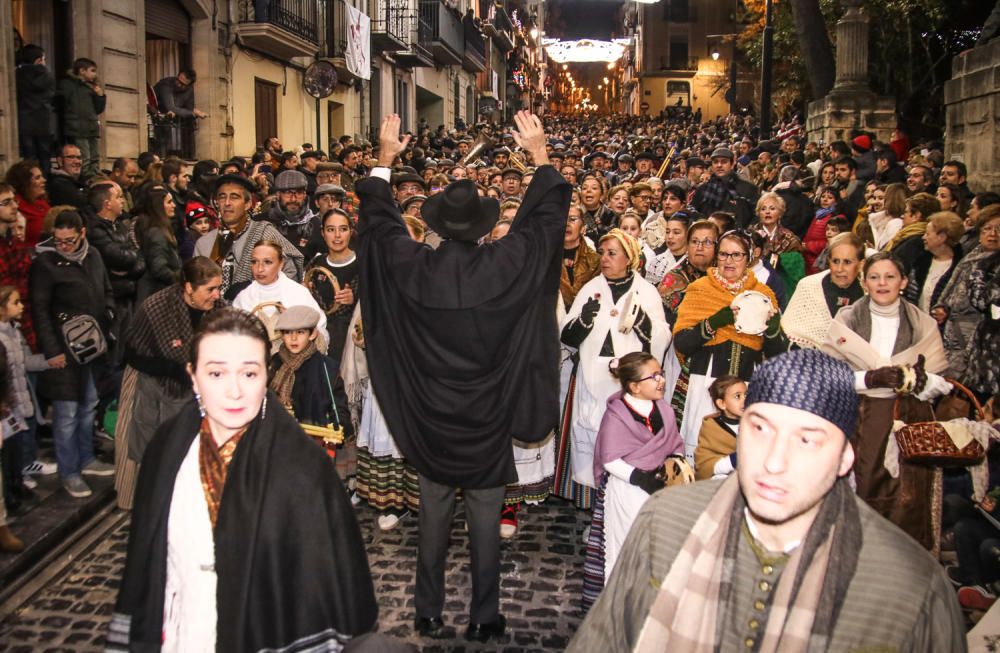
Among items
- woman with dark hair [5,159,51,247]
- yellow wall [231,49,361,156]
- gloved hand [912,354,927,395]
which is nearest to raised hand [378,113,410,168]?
gloved hand [912,354,927,395]

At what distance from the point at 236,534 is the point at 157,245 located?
508cm

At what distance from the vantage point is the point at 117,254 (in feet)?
22.4

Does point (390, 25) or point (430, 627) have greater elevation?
point (390, 25)

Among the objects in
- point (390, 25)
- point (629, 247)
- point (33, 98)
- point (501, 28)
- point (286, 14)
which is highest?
point (501, 28)

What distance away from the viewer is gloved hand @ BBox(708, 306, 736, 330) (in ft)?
17.9

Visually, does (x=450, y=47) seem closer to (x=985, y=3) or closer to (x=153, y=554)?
(x=985, y=3)

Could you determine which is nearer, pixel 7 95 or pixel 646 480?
pixel 646 480

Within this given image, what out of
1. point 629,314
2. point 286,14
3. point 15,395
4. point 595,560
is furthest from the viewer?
point 286,14

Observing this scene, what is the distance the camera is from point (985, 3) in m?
19.5

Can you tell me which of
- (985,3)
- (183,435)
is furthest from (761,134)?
(183,435)

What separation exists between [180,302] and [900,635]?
4352 mm

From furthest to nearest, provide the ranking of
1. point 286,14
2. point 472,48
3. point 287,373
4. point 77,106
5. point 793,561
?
point 472,48 < point 286,14 < point 77,106 < point 287,373 < point 793,561

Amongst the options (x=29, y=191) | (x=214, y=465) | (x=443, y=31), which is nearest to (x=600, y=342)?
(x=214, y=465)

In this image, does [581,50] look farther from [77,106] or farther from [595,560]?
[595,560]
